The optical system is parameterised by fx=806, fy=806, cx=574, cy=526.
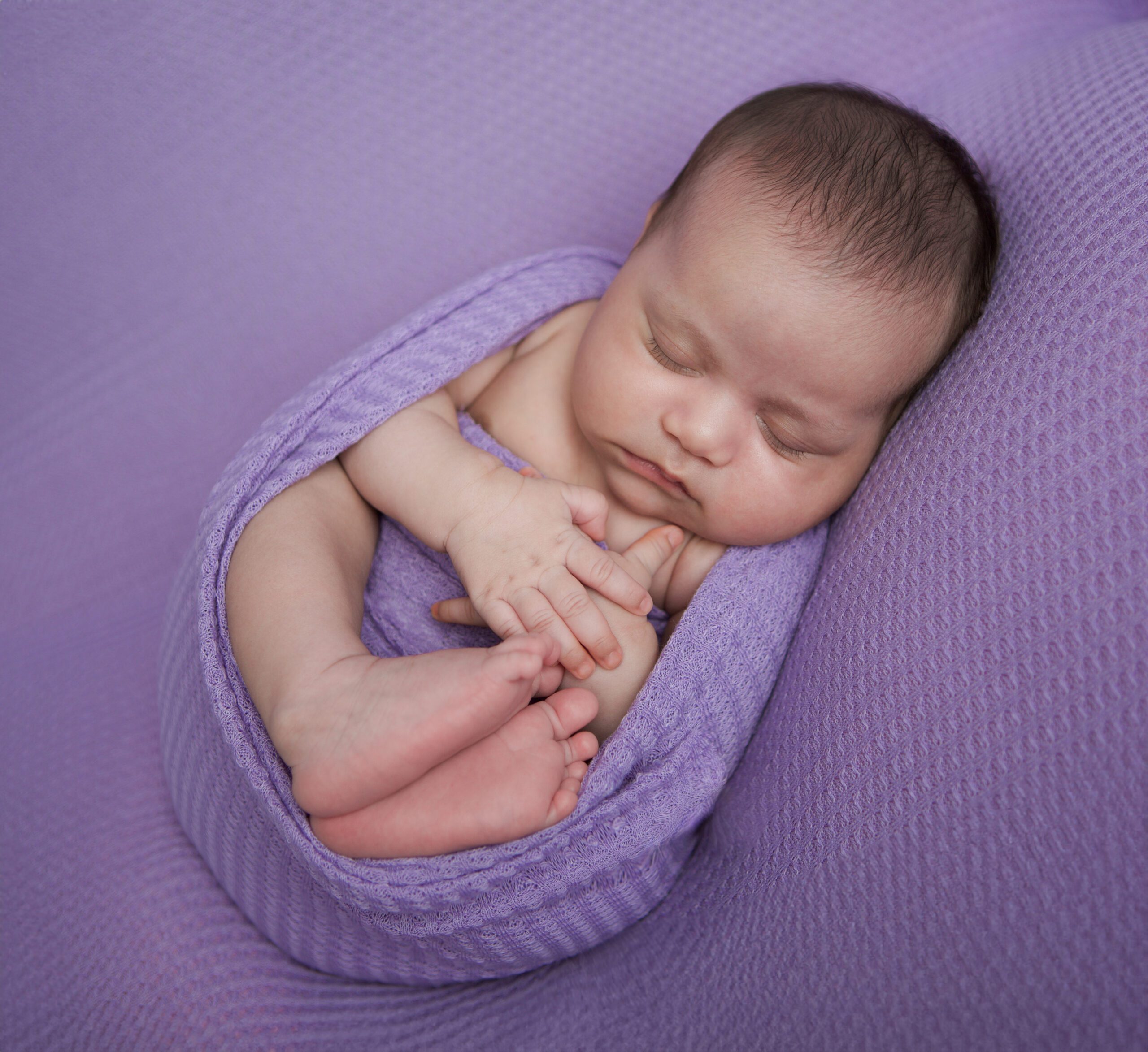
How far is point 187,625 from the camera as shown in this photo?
3.00ft

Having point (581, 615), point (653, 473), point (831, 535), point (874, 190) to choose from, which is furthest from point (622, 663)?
point (874, 190)

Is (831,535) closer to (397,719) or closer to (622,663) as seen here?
(622,663)

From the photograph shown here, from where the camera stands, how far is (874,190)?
34.2 inches

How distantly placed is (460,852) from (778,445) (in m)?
0.55

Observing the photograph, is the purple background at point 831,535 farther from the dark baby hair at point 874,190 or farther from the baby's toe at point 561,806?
the baby's toe at point 561,806

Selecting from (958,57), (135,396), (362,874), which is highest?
(135,396)

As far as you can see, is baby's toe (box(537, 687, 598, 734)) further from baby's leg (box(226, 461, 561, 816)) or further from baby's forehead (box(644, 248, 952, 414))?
baby's forehead (box(644, 248, 952, 414))

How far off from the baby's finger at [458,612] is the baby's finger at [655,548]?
0.62ft

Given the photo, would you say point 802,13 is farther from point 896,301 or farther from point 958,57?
point 896,301

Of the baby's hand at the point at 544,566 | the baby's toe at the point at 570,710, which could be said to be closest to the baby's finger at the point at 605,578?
the baby's hand at the point at 544,566

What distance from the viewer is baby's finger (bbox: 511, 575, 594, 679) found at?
810mm

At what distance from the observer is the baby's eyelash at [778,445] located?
2.99ft

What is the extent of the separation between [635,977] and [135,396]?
113 cm

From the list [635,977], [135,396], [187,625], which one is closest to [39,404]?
[135,396]
